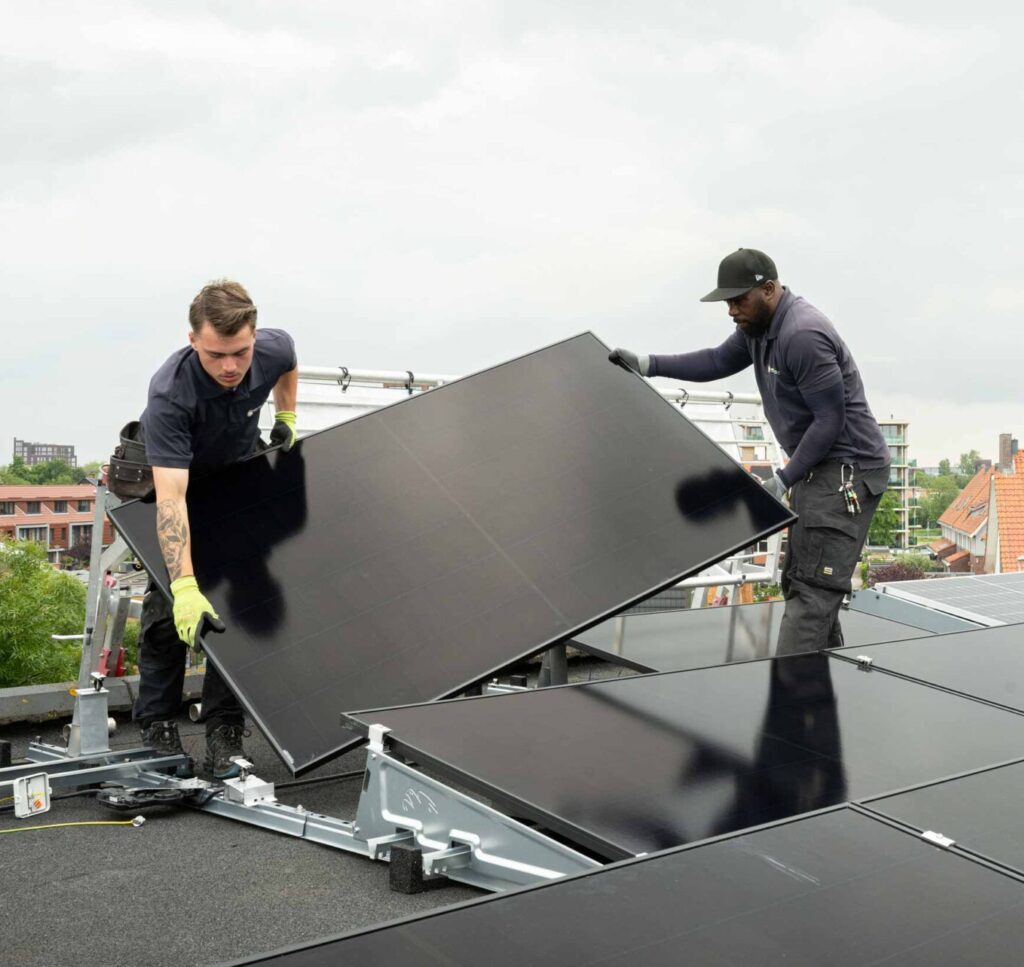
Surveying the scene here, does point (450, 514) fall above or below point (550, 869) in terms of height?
above

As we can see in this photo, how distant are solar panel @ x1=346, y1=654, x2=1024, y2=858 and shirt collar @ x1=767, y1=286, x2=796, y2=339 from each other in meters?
1.87

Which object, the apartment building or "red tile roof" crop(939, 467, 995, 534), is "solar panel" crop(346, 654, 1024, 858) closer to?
"red tile roof" crop(939, 467, 995, 534)

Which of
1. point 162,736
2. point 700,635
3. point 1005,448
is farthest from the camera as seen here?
point 1005,448

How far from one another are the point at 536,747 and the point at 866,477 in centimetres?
273

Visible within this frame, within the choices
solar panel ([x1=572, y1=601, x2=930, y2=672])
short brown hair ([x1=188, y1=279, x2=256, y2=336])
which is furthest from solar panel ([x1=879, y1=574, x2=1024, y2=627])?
short brown hair ([x1=188, y1=279, x2=256, y2=336])

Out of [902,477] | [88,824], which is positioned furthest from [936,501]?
[88,824]

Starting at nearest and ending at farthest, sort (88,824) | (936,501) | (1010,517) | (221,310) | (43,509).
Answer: (88,824) < (221,310) < (1010,517) < (43,509) < (936,501)

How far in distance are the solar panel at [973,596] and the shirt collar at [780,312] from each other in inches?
118

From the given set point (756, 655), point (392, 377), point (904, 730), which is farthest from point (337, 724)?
point (392, 377)

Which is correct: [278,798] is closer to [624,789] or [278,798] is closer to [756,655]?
[624,789]

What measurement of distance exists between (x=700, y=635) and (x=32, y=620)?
2416cm

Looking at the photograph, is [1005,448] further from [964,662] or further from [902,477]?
[964,662]

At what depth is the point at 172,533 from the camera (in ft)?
12.8

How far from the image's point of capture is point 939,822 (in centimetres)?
232
